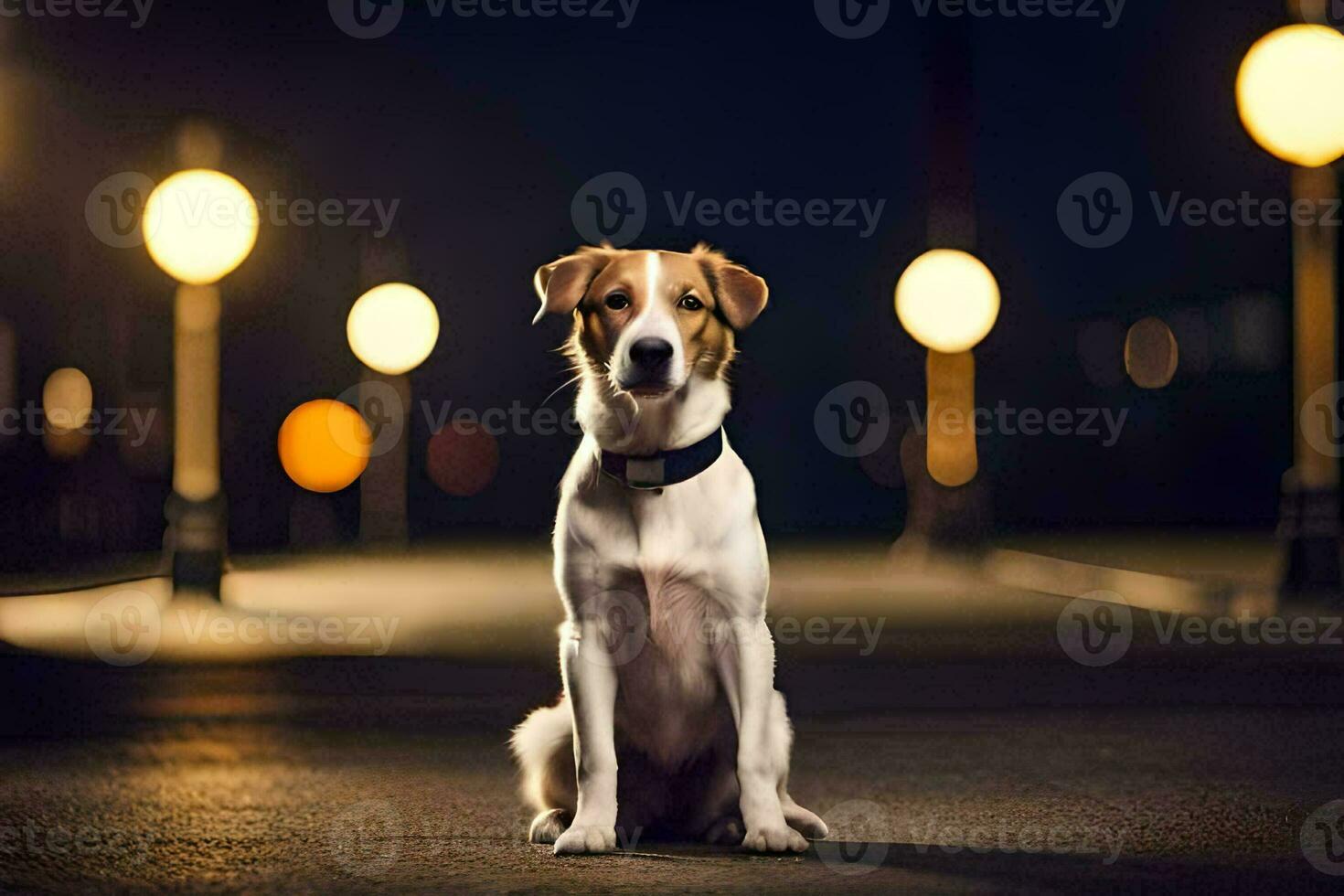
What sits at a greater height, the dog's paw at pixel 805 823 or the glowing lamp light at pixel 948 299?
the glowing lamp light at pixel 948 299

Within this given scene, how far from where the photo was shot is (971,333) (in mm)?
22391

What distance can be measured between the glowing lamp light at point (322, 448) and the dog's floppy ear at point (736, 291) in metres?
35.0

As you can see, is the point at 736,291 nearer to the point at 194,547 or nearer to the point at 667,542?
the point at 667,542

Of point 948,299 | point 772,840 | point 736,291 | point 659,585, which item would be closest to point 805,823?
point 772,840

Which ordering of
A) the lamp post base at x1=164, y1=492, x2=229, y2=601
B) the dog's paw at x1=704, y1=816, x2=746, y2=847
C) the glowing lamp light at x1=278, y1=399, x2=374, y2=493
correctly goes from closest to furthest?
the dog's paw at x1=704, y1=816, x2=746, y2=847
the lamp post base at x1=164, y1=492, x2=229, y2=601
the glowing lamp light at x1=278, y1=399, x2=374, y2=493

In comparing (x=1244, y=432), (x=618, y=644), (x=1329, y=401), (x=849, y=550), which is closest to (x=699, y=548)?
(x=618, y=644)

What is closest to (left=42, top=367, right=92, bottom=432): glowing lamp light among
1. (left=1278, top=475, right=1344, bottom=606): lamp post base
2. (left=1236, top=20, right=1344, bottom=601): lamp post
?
(left=1236, top=20, right=1344, bottom=601): lamp post

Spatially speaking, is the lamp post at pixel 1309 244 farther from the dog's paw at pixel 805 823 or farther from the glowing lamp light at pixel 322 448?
the glowing lamp light at pixel 322 448

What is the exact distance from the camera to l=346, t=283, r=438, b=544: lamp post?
2589cm

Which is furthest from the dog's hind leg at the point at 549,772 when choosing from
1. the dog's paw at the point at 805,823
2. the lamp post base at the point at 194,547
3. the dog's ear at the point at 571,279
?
the lamp post base at the point at 194,547

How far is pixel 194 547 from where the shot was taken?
16062 millimetres

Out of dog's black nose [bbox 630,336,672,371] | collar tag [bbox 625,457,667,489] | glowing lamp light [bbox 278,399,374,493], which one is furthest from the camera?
glowing lamp light [bbox 278,399,374,493]

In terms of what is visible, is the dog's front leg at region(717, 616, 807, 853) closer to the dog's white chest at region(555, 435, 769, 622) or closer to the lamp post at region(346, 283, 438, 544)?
the dog's white chest at region(555, 435, 769, 622)

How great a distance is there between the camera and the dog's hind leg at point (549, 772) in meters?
6.60
